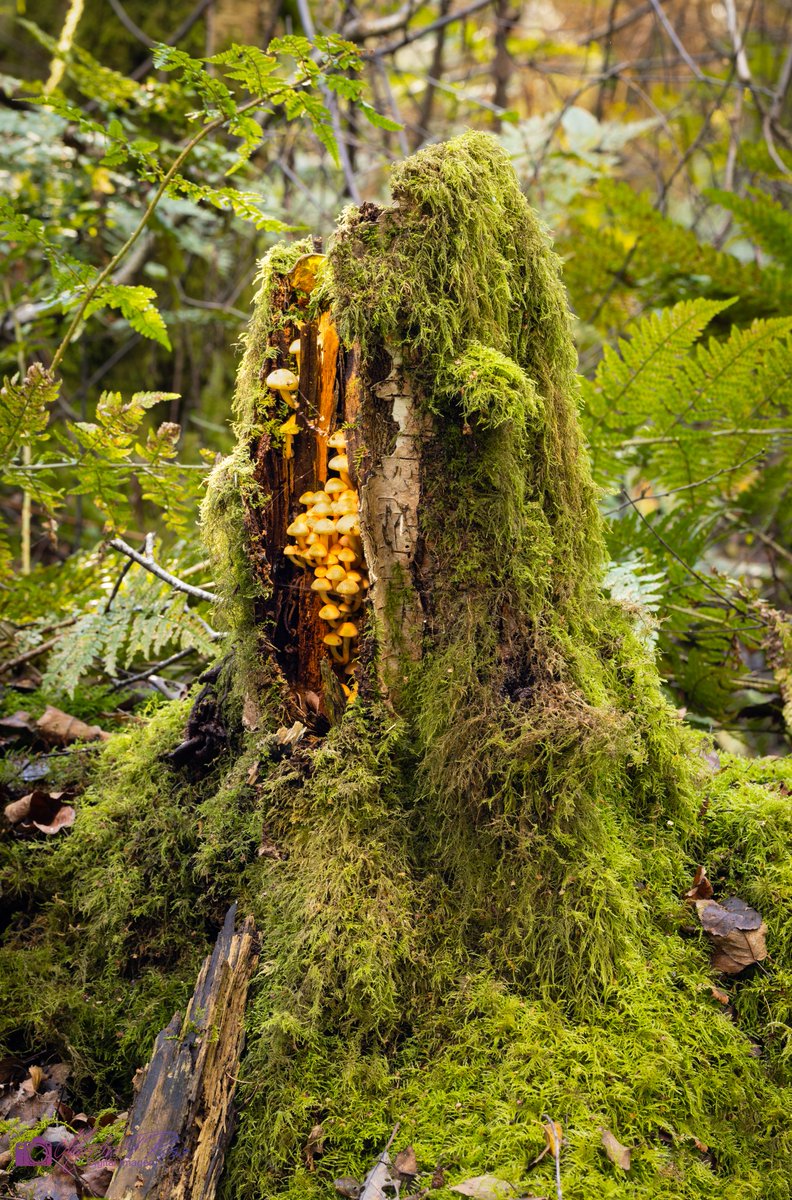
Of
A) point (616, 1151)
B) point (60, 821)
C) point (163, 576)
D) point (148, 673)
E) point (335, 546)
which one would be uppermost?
point (335, 546)

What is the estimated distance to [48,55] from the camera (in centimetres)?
765

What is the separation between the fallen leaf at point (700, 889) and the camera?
237 cm

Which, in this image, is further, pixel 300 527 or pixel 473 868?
pixel 300 527

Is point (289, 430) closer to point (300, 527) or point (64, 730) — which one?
point (300, 527)

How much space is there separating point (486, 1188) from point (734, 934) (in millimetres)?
959

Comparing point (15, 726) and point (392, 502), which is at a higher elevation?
point (392, 502)

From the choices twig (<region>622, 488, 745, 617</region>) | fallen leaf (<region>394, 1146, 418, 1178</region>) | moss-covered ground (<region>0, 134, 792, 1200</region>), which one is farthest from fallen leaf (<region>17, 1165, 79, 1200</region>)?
twig (<region>622, 488, 745, 617</region>)

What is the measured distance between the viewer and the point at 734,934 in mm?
2236

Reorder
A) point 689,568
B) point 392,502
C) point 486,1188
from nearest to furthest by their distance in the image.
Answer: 1. point 486,1188
2. point 392,502
3. point 689,568

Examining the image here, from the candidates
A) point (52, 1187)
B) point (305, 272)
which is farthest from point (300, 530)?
point (52, 1187)

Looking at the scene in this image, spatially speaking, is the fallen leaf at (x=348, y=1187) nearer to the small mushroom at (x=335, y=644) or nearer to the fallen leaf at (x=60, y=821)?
the small mushroom at (x=335, y=644)

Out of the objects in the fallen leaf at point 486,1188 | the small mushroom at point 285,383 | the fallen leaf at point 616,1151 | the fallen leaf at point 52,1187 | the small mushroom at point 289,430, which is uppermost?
the small mushroom at point 285,383

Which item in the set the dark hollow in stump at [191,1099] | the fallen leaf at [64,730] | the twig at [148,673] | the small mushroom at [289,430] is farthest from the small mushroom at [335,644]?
the fallen leaf at [64,730]

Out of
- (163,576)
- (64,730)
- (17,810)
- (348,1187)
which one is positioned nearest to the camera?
(348,1187)
